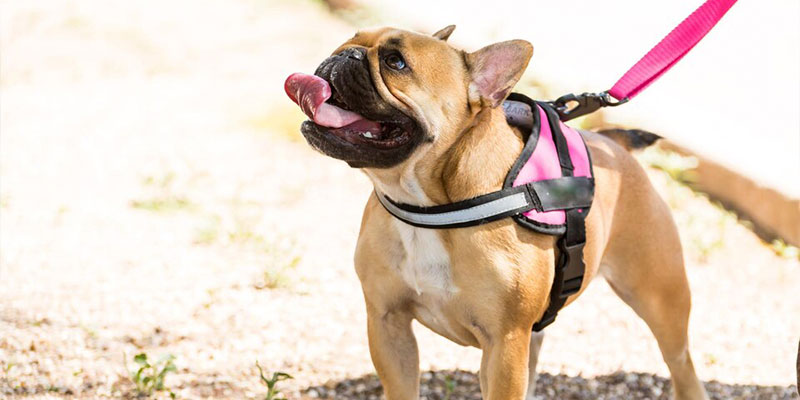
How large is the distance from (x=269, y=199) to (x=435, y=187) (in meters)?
4.35

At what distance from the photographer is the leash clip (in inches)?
163

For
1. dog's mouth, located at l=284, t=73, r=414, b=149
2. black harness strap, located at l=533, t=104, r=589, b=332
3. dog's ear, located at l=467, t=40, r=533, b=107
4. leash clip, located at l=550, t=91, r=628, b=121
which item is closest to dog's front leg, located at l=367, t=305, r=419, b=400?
black harness strap, located at l=533, t=104, r=589, b=332

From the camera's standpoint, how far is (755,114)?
884 cm

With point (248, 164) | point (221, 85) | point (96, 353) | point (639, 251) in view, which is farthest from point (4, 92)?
point (639, 251)

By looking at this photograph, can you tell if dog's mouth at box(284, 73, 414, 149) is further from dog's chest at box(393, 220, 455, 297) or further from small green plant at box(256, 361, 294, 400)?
small green plant at box(256, 361, 294, 400)

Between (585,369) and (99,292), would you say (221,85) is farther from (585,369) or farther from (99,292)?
(585,369)

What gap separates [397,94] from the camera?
321 centimetres

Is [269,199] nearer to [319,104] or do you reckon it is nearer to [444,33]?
[444,33]

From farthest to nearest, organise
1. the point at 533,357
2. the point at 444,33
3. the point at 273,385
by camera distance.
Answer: the point at 533,357, the point at 273,385, the point at 444,33

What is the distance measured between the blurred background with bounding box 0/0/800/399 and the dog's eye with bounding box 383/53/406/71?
5.44ft

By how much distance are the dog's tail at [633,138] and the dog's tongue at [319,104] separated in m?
1.66

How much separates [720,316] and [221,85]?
5841mm

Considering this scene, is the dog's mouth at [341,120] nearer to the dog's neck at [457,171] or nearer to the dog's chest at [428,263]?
the dog's neck at [457,171]

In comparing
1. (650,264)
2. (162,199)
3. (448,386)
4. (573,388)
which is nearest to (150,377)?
(448,386)
